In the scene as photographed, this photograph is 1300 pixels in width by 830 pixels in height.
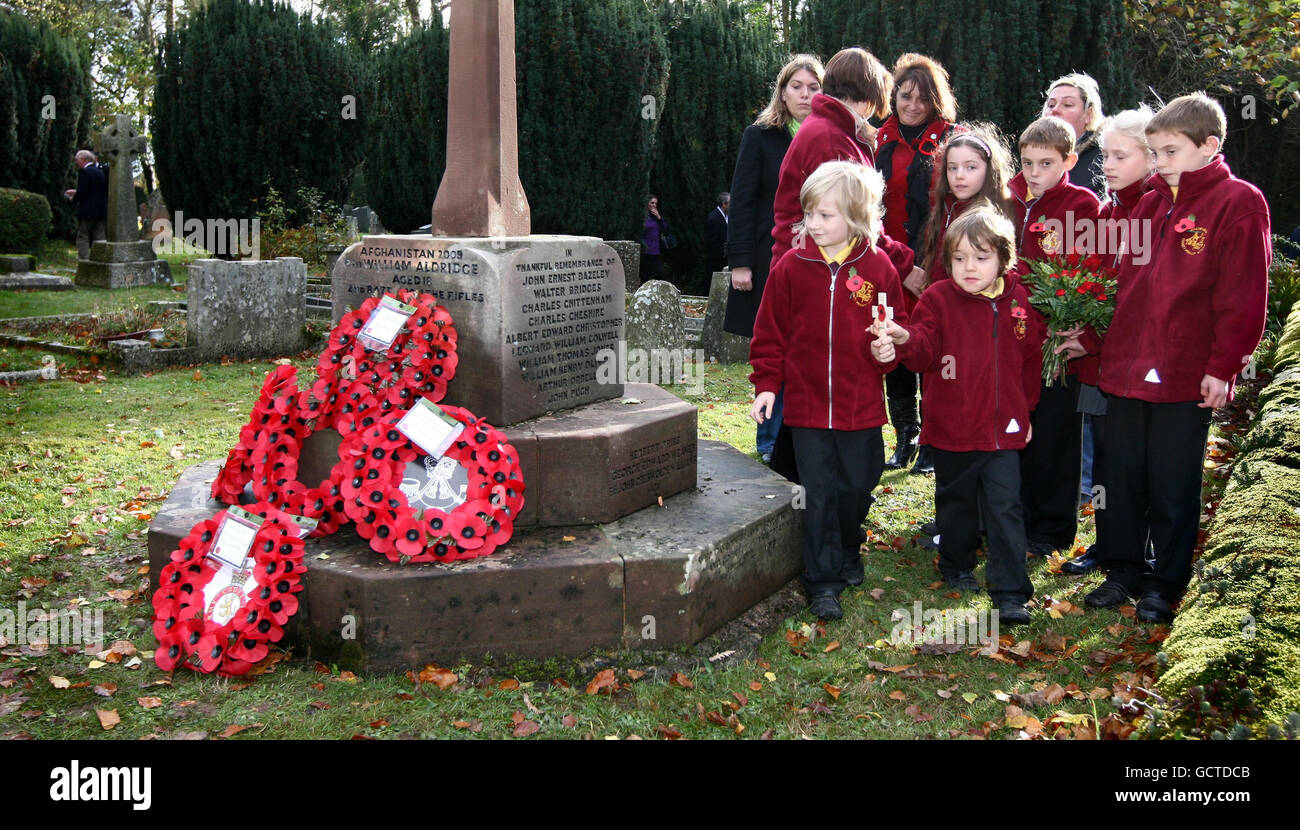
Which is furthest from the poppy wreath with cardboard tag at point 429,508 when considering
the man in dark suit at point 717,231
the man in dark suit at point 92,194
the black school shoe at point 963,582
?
the man in dark suit at point 92,194

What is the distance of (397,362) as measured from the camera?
4207 millimetres

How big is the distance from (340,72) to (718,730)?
15770 millimetres

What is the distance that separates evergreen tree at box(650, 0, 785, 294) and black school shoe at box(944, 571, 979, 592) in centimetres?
1260

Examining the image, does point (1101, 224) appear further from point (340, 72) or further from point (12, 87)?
point (12, 87)

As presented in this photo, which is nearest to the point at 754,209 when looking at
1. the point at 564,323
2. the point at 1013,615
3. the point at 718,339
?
the point at 564,323

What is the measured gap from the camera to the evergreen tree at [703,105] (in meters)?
16.8

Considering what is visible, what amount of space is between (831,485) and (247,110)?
46.5ft

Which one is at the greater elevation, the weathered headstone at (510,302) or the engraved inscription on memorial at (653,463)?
the weathered headstone at (510,302)

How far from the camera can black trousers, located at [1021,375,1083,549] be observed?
486 cm

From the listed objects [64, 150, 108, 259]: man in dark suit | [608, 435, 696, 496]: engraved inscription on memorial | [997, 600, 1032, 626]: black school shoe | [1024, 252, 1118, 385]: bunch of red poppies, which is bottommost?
[997, 600, 1032, 626]: black school shoe

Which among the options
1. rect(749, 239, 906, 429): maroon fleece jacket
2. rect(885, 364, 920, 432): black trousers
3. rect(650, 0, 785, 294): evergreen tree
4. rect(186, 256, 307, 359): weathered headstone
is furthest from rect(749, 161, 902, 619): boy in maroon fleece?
rect(650, 0, 785, 294): evergreen tree

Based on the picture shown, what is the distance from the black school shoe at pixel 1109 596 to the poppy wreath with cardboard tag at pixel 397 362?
9.42ft

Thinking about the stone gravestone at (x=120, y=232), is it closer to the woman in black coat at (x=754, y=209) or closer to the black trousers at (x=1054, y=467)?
the woman in black coat at (x=754, y=209)

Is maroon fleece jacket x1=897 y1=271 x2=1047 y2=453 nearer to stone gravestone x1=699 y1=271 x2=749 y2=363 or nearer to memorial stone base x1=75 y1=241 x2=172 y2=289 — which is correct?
stone gravestone x1=699 y1=271 x2=749 y2=363
